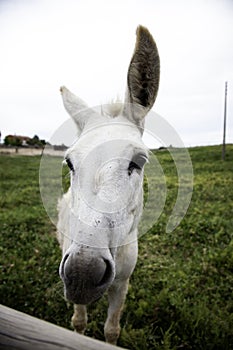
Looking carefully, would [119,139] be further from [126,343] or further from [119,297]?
[126,343]

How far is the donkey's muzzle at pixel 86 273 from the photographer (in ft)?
4.95

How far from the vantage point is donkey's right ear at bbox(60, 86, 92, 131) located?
7.59ft

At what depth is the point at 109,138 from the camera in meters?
1.86

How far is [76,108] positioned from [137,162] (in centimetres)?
85

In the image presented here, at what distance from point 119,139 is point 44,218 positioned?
657cm

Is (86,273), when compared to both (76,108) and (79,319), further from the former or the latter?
(79,319)

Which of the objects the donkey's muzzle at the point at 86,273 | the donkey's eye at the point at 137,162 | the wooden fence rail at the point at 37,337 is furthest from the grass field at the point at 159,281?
the wooden fence rail at the point at 37,337

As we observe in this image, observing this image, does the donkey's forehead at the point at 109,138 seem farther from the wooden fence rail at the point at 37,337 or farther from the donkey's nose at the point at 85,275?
the wooden fence rail at the point at 37,337

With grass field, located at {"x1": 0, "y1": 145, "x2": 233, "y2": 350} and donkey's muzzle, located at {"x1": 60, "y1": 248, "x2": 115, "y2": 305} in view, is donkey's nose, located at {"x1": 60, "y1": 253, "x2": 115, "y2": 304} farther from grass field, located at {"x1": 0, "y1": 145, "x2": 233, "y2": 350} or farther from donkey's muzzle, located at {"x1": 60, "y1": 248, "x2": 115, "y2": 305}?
grass field, located at {"x1": 0, "y1": 145, "x2": 233, "y2": 350}

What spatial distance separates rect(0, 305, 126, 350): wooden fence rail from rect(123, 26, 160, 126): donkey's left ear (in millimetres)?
1540

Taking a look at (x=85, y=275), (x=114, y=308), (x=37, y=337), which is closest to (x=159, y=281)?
(x=114, y=308)

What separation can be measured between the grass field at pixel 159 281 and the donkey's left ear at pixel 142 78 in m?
0.49

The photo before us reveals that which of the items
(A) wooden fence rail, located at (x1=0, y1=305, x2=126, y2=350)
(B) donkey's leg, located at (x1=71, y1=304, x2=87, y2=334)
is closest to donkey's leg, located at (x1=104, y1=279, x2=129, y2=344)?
(B) donkey's leg, located at (x1=71, y1=304, x2=87, y2=334)

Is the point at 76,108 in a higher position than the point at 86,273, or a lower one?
higher
